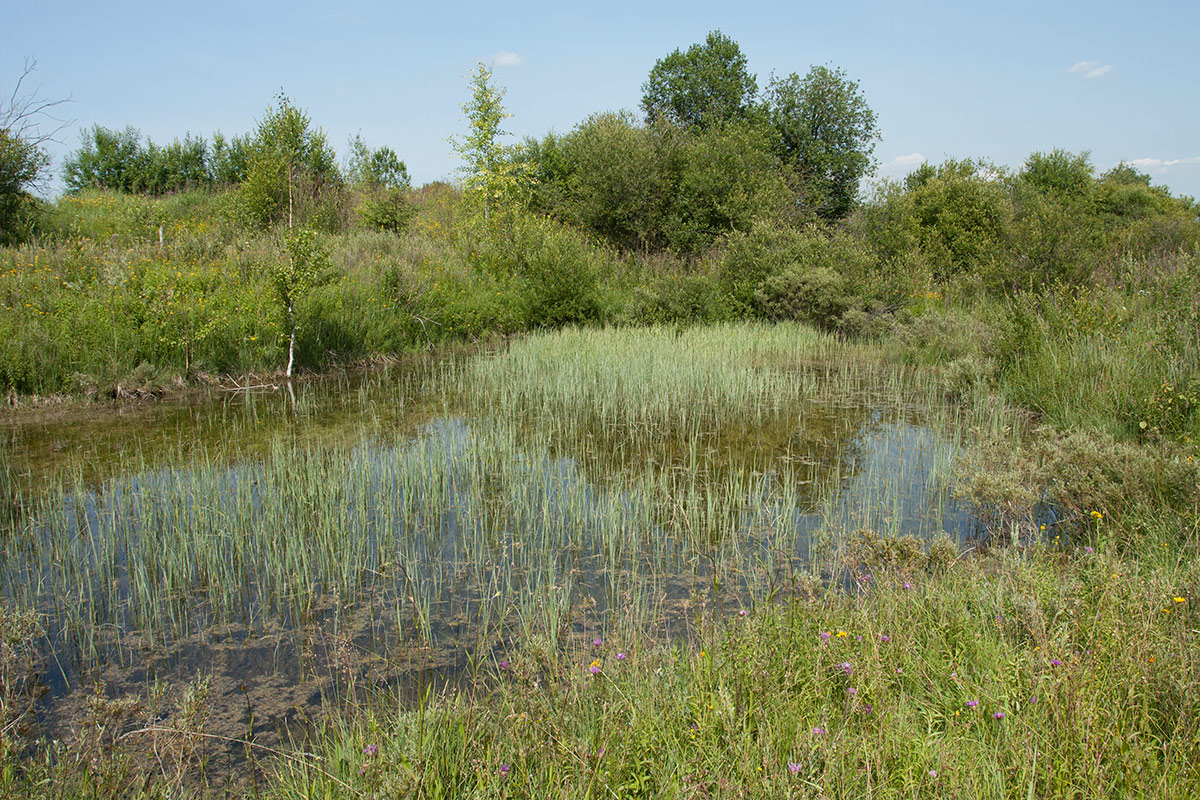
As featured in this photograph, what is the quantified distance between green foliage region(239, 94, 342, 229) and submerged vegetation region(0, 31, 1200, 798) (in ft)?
17.5

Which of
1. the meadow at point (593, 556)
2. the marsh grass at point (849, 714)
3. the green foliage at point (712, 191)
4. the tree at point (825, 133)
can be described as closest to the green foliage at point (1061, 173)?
the tree at point (825, 133)

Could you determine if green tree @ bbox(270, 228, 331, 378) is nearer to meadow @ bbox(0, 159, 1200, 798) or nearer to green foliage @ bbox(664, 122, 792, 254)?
meadow @ bbox(0, 159, 1200, 798)

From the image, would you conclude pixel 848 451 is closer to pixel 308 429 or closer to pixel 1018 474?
pixel 1018 474

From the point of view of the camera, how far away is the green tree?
11.0 meters

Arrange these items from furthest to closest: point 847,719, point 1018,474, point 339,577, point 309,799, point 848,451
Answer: point 848,451 → point 1018,474 → point 339,577 → point 847,719 → point 309,799

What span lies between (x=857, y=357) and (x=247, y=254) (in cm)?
1174

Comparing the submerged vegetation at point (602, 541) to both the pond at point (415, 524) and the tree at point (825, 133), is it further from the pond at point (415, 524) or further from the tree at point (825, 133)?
the tree at point (825, 133)

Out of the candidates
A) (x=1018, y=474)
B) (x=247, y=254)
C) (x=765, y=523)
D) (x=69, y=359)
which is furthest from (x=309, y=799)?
(x=247, y=254)

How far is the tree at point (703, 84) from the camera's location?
38.7 metres

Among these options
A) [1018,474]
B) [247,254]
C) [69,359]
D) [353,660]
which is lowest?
[353,660]

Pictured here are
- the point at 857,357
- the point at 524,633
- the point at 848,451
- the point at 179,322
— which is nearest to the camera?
the point at 524,633

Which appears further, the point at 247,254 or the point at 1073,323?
the point at 247,254

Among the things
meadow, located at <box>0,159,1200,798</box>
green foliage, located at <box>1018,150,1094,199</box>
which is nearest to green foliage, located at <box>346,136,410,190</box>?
meadow, located at <box>0,159,1200,798</box>

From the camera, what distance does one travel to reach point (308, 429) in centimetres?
820
